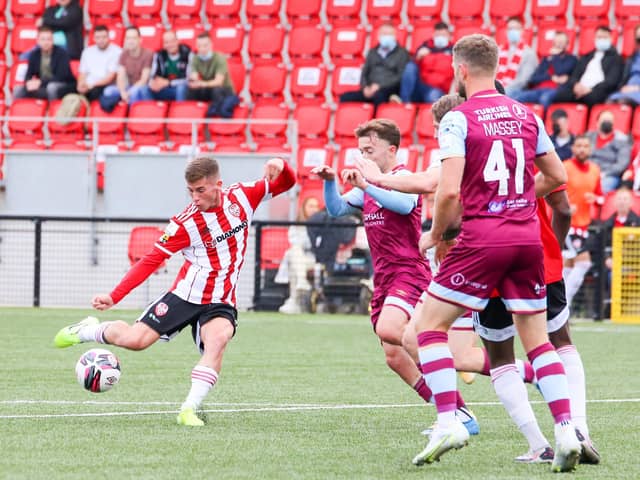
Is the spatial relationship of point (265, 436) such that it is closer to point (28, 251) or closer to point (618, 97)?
point (28, 251)

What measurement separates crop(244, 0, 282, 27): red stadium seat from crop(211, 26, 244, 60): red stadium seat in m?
0.54

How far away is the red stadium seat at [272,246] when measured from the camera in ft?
56.4

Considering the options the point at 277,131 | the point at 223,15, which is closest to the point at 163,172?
the point at 277,131

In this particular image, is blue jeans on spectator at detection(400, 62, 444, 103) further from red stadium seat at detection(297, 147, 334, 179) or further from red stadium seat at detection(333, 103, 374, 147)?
red stadium seat at detection(297, 147, 334, 179)

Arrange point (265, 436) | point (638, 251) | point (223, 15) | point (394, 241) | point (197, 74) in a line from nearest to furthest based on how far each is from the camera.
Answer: point (265, 436) → point (394, 241) → point (638, 251) → point (197, 74) → point (223, 15)

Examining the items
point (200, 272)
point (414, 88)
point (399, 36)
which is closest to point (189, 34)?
point (399, 36)

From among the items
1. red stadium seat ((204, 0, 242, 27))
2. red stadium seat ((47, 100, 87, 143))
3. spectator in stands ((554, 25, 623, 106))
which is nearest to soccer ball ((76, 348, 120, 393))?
spectator in stands ((554, 25, 623, 106))

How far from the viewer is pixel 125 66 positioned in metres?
21.1

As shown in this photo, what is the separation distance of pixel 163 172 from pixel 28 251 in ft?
8.31

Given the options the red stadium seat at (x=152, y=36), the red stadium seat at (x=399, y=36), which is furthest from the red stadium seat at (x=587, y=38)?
the red stadium seat at (x=152, y=36)

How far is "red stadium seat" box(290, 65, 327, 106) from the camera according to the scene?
21.3m

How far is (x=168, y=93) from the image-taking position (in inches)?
831

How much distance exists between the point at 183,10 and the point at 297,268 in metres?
7.80

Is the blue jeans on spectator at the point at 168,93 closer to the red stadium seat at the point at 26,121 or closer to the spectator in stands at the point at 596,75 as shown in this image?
the red stadium seat at the point at 26,121
